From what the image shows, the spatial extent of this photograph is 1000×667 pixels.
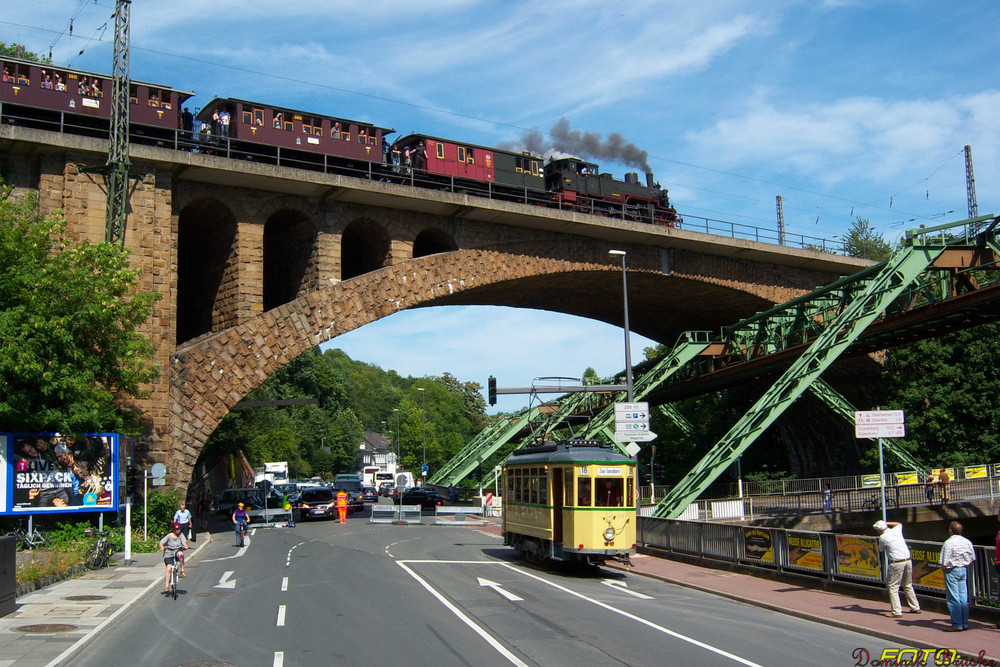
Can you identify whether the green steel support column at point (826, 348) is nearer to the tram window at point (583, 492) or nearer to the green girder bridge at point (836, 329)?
the green girder bridge at point (836, 329)

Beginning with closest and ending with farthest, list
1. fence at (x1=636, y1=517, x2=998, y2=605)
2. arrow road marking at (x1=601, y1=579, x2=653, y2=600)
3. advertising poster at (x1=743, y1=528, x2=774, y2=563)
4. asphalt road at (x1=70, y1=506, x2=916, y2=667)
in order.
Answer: asphalt road at (x1=70, y1=506, x2=916, y2=667)
fence at (x1=636, y1=517, x2=998, y2=605)
arrow road marking at (x1=601, y1=579, x2=653, y2=600)
advertising poster at (x1=743, y1=528, x2=774, y2=563)

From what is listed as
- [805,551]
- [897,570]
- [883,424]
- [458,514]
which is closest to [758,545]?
[805,551]

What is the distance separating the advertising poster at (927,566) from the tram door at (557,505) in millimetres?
7895

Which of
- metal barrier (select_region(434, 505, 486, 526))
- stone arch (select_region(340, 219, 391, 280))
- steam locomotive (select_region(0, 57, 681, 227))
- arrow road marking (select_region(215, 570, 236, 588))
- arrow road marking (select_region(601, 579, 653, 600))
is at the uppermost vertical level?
steam locomotive (select_region(0, 57, 681, 227))

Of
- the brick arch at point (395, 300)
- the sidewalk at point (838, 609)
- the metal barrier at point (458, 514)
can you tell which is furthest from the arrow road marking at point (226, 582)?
the metal barrier at point (458, 514)

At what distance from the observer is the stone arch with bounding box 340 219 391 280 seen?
33.2 meters

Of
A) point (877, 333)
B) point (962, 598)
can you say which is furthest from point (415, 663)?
point (877, 333)

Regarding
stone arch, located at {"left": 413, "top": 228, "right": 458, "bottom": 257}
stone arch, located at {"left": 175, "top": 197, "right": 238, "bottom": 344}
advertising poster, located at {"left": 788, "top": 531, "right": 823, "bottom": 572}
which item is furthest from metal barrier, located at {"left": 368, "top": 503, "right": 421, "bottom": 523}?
advertising poster, located at {"left": 788, "top": 531, "right": 823, "bottom": 572}

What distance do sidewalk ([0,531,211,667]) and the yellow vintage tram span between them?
29.8ft

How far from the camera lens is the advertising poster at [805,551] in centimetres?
1841

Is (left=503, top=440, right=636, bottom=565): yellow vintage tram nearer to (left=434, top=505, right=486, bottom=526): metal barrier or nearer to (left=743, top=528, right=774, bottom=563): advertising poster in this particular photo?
(left=743, top=528, right=774, bottom=563): advertising poster

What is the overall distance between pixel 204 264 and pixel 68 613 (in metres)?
19.2

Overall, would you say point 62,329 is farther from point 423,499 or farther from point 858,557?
point 423,499

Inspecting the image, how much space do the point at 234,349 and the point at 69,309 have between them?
18.0 feet
